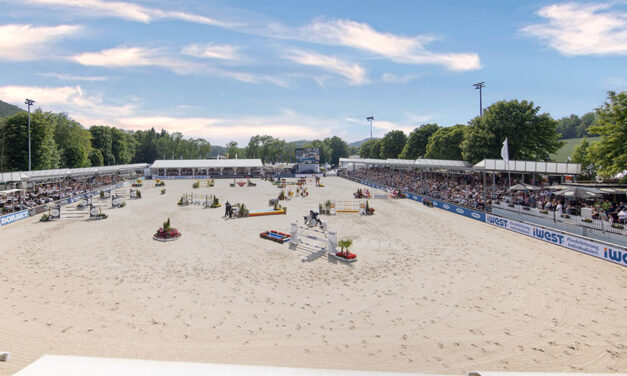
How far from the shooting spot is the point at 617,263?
14.6m

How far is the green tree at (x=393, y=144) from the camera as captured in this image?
87.7 m

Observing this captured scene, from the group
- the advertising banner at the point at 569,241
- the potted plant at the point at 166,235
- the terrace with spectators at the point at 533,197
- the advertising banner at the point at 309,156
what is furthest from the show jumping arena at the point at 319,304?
the advertising banner at the point at 309,156

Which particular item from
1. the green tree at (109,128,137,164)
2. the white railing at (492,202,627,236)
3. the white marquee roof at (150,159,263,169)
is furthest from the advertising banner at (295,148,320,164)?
the white railing at (492,202,627,236)

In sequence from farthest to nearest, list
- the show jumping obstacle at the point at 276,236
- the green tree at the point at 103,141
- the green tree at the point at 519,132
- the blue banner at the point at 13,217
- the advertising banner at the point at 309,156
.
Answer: the green tree at the point at 103,141 < the advertising banner at the point at 309,156 < the green tree at the point at 519,132 < the blue banner at the point at 13,217 < the show jumping obstacle at the point at 276,236

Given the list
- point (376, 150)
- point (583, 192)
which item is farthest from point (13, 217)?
point (376, 150)

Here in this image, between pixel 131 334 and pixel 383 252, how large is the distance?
464 inches

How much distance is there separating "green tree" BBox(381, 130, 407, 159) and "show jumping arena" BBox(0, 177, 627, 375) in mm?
71138

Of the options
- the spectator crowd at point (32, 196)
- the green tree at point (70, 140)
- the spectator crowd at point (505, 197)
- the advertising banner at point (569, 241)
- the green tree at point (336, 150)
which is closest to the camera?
the advertising banner at point (569, 241)

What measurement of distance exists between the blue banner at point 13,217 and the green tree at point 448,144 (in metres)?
55.4

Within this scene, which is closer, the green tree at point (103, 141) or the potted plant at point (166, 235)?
the potted plant at point (166, 235)

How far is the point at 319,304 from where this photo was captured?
34.5 ft

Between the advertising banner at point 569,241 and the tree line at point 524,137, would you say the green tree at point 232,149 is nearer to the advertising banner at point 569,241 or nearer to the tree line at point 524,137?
the tree line at point 524,137

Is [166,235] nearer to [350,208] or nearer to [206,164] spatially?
[350,208]

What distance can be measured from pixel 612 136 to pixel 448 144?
3491cm
